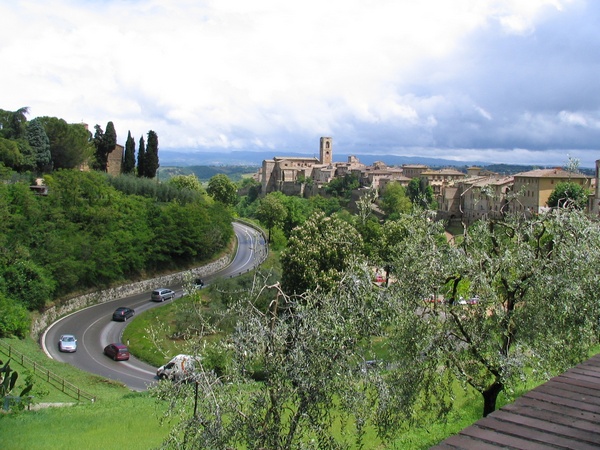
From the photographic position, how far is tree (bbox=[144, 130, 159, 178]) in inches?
2746

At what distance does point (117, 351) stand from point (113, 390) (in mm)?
6487

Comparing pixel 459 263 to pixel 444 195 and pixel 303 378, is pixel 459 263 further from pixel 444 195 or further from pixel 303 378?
pixel 444 195

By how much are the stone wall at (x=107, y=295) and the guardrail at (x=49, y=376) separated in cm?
690

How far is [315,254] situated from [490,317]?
17326mm

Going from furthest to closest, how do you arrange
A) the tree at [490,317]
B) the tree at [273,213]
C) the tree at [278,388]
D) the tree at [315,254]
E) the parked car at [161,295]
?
1. the tree at [273,213]
2. the parked car at [161,295]
3. the tree at [315,254]
4. the tree at [490,317]
5. the tree at [278,388]

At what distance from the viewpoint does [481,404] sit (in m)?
Result: 16.1

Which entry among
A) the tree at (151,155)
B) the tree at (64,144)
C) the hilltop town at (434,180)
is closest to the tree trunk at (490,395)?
the tree at (64,144)

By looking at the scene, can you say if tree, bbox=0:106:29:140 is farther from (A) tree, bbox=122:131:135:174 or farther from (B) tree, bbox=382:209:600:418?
(B) tree, bbox=382:209:600:418

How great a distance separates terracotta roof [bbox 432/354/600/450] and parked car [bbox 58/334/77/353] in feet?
100

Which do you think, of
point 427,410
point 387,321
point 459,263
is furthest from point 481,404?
point 387,321

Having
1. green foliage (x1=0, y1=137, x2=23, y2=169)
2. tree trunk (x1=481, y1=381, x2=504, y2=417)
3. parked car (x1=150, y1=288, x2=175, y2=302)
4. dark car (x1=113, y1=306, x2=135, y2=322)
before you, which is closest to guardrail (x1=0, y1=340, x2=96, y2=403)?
dark car (x1=113, y1=306, x2=135, y2=322)

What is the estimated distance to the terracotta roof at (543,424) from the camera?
5047mm

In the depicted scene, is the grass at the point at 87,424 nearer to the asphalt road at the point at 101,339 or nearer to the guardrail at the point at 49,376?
the guardrail at the point at 49,376

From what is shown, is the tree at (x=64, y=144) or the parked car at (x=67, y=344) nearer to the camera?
the parked car at (x=67, y=344)
